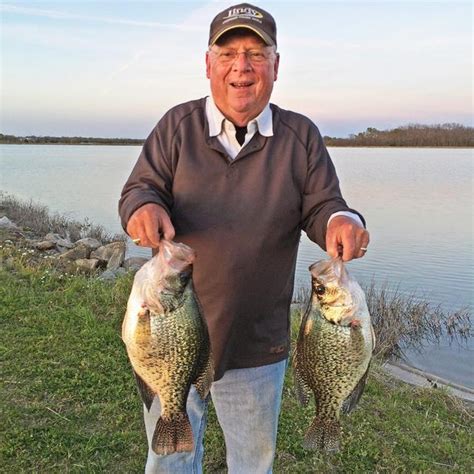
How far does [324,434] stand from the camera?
9.04ft

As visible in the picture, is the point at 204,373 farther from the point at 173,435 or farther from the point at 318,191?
the point at 318,191

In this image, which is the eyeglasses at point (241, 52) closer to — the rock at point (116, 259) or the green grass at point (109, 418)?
the green grass at point (109, 418)

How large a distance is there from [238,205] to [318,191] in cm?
41

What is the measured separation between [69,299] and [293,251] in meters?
5.18

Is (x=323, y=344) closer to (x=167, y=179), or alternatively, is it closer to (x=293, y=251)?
(x=293, y=251)

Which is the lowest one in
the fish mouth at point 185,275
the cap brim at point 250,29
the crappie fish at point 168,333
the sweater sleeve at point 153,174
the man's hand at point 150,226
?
the crappie fish at point 168,333

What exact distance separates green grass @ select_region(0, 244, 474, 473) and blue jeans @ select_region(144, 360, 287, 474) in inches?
42.7

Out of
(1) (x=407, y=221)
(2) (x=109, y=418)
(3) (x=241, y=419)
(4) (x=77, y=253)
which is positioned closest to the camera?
(3) (x=241, y=419)

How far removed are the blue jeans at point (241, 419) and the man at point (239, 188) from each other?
13mm

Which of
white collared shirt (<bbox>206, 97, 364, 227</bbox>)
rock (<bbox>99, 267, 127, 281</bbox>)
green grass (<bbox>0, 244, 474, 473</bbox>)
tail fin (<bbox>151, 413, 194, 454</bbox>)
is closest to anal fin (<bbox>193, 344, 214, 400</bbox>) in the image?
tail fin (<bbox>151, 413, 194, 454</bbox>)

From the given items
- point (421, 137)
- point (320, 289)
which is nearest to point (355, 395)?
point (320, 289)

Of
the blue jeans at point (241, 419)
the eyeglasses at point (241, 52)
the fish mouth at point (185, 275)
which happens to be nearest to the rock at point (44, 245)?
the blue jeans at point (241, 419)

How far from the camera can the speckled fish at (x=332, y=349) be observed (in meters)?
2.50

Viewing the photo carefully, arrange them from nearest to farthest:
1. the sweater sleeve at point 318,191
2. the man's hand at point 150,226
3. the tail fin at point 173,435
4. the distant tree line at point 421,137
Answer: the man's hand at point 150,226
the tail fin at point 173,435
the sweater sleeve at point 318,191
the distant tree line at point 421,137
